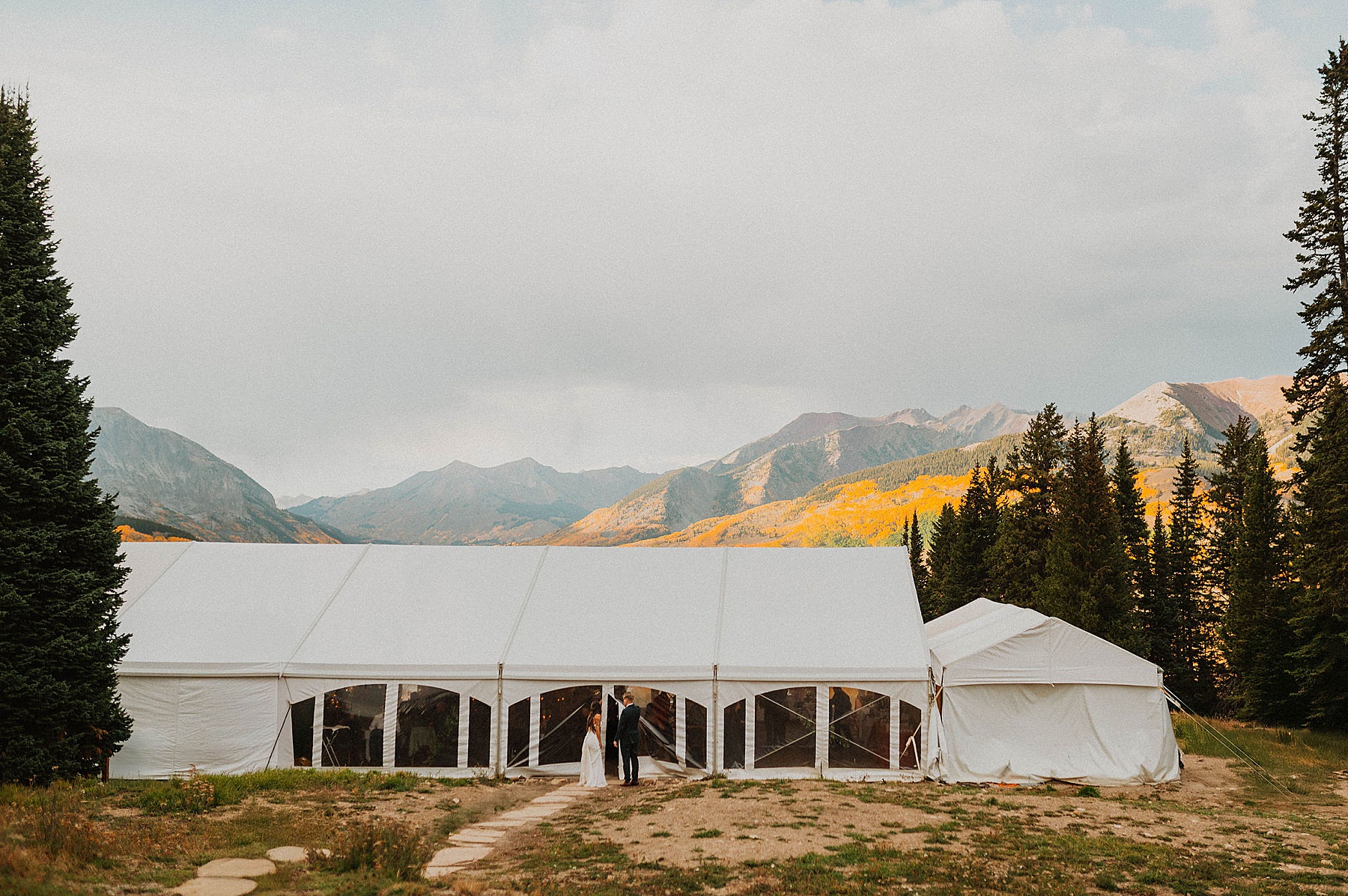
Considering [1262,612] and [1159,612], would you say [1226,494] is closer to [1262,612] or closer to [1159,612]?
[1159,612]

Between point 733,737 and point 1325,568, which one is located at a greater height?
point 1325,568

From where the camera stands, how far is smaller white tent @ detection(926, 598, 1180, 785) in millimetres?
13164

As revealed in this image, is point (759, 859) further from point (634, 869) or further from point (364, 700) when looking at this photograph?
point (364, 700)

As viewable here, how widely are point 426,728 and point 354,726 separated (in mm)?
1238

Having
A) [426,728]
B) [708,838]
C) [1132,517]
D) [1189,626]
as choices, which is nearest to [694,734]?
[426,728]

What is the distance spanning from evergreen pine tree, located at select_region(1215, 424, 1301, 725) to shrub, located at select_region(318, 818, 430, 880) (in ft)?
79.9

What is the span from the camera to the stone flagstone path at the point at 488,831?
7.91 meters

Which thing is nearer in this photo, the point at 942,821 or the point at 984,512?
the point at 942,821

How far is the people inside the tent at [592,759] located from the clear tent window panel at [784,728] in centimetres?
258

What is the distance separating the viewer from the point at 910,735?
521 inches

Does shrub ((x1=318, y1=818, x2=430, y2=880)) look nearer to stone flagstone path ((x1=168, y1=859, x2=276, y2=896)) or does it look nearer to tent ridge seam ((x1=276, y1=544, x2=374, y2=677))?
stone flagstone path ((x1=168, y1=859, x2=276, y2=896))

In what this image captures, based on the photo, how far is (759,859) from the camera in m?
7.70

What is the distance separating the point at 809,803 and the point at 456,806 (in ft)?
15.7

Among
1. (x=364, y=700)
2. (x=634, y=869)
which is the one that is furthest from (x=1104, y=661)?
(x=364, y=700)
